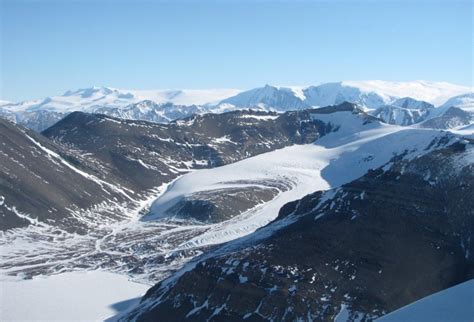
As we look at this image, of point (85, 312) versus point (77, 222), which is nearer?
point (85, 312)

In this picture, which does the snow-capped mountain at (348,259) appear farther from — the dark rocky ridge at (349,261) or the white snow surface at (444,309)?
the white snow surface at (444,309)

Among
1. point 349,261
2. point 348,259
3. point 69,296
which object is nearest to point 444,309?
point 349,261

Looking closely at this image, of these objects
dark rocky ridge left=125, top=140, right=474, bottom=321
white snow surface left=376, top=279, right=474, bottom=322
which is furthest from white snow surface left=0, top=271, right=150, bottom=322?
white snow surface left=376, top=279, right=474, bottom=322

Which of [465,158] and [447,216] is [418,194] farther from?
[465,158]

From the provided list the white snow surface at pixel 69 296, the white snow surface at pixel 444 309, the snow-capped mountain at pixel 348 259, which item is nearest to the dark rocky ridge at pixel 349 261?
the snow-capped mountain at pixel 348 259

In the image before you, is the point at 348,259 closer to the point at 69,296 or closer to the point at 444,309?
the point at 69,296

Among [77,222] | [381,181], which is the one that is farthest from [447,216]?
[77,222]
